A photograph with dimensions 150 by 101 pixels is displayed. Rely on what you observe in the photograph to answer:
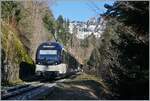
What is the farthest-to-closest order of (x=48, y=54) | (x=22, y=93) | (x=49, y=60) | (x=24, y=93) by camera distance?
1. (x=48, y=54)
2. (x=49, y=60)
3. (x=24, y=93)
4. (x=22, y=93)

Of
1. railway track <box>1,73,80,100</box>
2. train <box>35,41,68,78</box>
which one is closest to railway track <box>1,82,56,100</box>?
railway track <box>1,73,80,100</box>

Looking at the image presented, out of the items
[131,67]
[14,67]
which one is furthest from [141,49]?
[14,67]

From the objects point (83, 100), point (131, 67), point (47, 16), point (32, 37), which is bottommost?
point (83, 100)

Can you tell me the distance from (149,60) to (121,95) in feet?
9.48

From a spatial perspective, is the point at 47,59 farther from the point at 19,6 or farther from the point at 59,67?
the point at 19,6

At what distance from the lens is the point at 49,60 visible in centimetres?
3766

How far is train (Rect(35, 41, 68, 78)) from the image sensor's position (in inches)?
1476

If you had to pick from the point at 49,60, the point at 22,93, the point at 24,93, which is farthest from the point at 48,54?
the point at 22,93

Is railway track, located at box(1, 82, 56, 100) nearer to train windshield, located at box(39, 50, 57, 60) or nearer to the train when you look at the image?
the train

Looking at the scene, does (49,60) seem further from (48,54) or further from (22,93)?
(22,93)

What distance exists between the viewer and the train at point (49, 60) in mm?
37500

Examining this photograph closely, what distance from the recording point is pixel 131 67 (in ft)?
50.1

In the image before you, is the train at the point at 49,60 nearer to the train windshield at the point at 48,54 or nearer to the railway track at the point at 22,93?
the train windshield at the point at 48,54

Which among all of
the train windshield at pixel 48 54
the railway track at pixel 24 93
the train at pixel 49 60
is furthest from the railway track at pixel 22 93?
the train windshield at pixel 48 54
